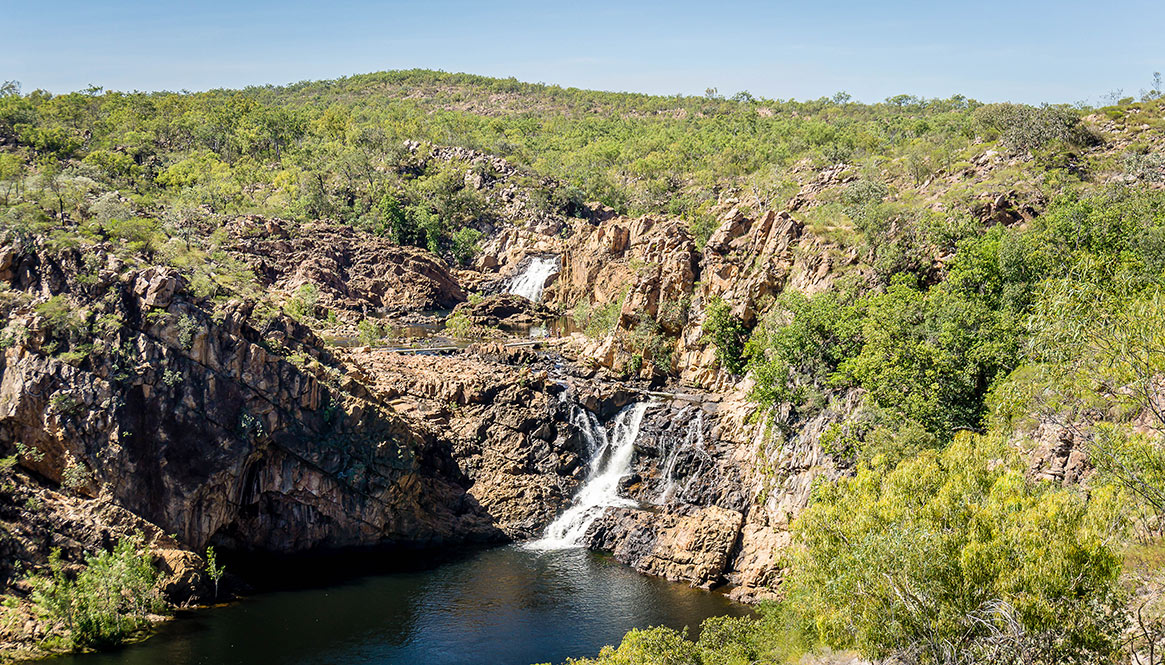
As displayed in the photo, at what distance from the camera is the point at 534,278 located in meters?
121

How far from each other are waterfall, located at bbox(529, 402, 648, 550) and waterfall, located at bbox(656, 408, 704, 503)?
102 inches

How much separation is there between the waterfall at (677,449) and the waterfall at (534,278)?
5626cm

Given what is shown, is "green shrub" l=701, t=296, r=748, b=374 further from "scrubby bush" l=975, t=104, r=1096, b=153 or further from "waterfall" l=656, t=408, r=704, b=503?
"scrubby bush" l=975, t=104, r=1096, b=153

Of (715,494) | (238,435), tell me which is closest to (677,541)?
(715,494)

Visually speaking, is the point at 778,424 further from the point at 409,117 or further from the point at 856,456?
the point at 409,117

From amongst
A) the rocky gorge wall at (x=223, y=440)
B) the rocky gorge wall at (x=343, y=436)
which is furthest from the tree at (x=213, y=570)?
the rocky gorge wall at (x=223, y=440)

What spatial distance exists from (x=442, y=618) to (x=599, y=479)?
19.3 metres

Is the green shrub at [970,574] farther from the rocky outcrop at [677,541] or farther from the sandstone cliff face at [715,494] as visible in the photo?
the rocky outcrop at [677,541]

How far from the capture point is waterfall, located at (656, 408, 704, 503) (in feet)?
201

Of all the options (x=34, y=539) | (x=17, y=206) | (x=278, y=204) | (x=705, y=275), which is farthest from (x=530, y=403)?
(x=278, y=204)

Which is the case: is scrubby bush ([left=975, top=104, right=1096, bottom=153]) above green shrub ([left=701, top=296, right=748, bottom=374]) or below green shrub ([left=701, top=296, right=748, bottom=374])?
above

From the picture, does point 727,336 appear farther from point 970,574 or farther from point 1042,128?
point 970,574

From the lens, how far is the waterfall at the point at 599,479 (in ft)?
193

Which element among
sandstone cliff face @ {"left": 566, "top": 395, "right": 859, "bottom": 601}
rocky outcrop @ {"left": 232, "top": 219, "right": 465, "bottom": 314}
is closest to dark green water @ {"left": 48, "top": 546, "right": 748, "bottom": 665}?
sandstone cliff face @ {"left": 566, "top": 395, "right": 859, "bottom": 601}
